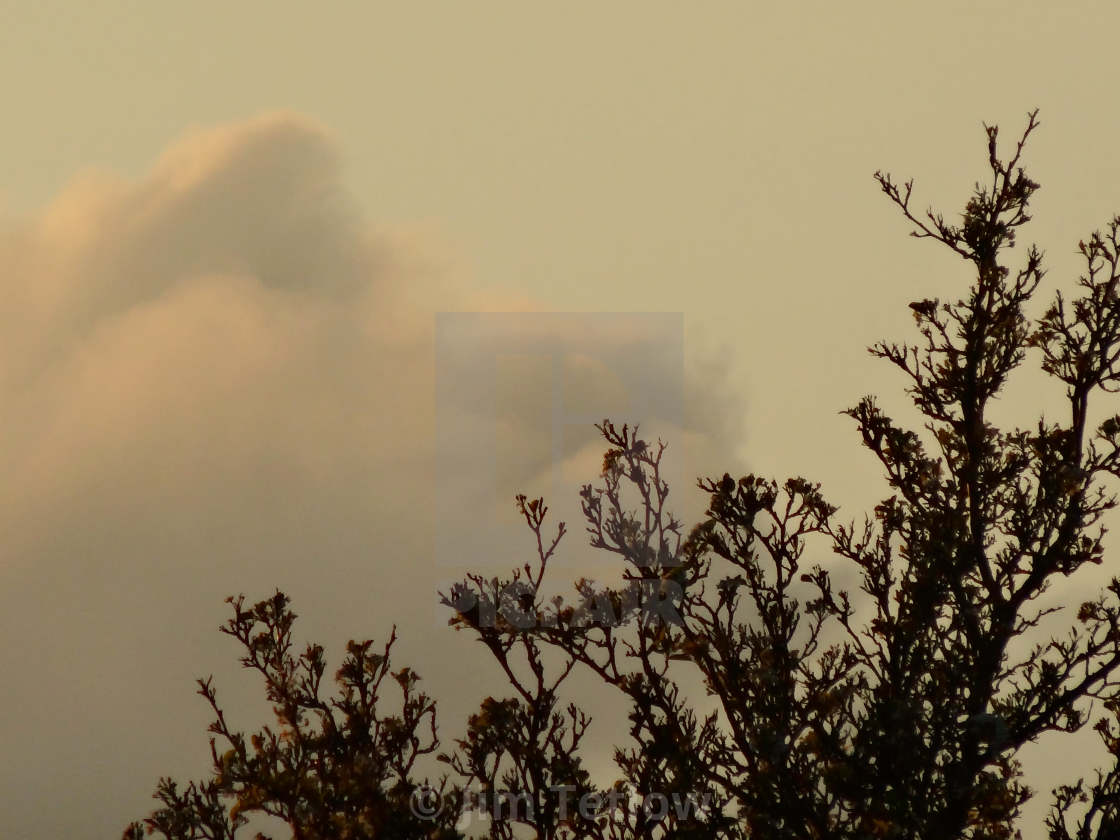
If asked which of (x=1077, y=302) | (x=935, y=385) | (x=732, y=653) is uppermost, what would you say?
(x=1077, y=302)

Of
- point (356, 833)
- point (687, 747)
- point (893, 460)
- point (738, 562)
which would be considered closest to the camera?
point (356, 833)

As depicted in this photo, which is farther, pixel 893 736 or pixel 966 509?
pixel 966 509

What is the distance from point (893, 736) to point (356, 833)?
5.16 metres

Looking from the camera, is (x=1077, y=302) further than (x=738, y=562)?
Yes

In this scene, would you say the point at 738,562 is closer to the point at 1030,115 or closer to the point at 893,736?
the point at 893,736

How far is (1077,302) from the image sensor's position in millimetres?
15500

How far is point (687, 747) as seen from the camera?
41.1 feet

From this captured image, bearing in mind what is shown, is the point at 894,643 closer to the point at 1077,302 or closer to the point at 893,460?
the point at 893,460

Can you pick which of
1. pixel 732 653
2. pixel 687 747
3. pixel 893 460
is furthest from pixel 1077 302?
pixel 687 747

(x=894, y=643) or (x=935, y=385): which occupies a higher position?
(x=935, y=385)

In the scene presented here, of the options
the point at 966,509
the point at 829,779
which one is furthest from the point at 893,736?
the point at 966,509

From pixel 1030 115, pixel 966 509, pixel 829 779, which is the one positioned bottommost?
pixel 829 779

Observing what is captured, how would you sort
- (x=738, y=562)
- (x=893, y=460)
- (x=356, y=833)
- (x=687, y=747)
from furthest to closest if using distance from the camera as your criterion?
1. (x=893, y=460)
2. (x=738, y=562)
3. (x=687, y=747)
4. (x=356, y=833)

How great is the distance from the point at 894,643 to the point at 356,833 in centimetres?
579
